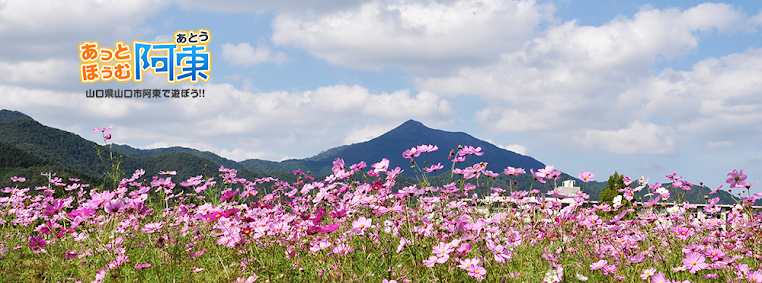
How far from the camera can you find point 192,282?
3184 mm

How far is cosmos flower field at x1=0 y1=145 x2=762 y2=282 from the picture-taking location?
2.68 metres

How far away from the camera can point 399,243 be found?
310 centimetres

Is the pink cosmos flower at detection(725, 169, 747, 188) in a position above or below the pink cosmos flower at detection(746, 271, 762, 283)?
above

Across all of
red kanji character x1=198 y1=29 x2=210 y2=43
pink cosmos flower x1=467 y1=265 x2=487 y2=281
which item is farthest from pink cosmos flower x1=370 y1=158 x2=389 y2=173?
red kanji character x1=198 y1=29 x2=210 y2=43

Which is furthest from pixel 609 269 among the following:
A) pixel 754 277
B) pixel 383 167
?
pixel 383 167

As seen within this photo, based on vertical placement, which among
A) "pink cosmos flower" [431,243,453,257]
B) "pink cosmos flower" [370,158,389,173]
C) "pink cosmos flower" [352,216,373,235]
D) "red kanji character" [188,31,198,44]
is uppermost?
"red kanji character" [188,31,198,44]

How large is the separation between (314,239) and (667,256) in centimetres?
288

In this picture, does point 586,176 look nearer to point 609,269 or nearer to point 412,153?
point 609,269

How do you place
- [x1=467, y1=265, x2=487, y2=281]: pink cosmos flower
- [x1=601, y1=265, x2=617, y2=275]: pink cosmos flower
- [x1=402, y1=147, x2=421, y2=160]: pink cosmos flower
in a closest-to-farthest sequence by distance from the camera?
[x1=467, y1=265, x2=487, y2=281]: pink cosmos flower, [x1=601, y1=265, x2=617, y2=275]: pink cosmos flower, [x1=402, y1=147, x2=421, y2=160]: pink cosmos flower

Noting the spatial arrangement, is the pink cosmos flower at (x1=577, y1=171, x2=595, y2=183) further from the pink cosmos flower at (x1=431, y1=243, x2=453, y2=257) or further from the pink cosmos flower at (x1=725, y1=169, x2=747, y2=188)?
the pink cosmos flower at (x1=431, y1=243, x2=453, y2=257)

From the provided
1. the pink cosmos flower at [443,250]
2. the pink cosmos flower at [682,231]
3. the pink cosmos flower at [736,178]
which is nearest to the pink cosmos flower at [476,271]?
the pink cosmos flower at [443,250]

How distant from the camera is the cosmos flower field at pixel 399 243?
2.68 metres

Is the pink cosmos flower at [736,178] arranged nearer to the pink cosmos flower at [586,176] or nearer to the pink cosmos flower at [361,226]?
the pink cosmos flower at [586,176]

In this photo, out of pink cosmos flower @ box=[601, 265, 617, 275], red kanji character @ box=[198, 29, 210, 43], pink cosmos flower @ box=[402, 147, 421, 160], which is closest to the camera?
pink cosmos flower @ box=[601, 265, 617, 275]
